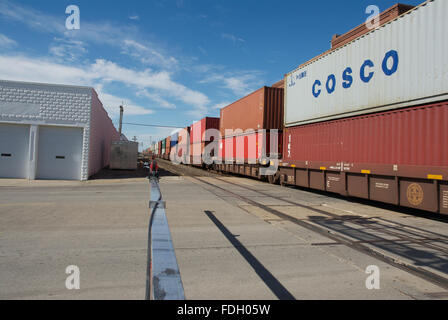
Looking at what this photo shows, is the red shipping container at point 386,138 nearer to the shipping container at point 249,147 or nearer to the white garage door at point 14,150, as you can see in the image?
the shipping container at point 249,147

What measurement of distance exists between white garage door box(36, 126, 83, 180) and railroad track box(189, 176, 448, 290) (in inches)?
535

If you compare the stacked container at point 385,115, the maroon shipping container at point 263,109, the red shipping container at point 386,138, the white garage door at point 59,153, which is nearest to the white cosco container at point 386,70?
the stacked container at point 385,115

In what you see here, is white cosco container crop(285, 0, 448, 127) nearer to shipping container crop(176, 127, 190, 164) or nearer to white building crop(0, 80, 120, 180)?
white building crop(0, 80, 120, 180)

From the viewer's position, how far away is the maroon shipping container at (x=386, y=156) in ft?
25.7

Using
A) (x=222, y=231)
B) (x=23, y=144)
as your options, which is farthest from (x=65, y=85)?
(x=222, y=231)

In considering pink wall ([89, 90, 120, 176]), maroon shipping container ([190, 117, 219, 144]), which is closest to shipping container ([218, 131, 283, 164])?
maroon shipping container ([190, 117, 219, 144])

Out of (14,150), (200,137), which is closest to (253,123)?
(200,137)

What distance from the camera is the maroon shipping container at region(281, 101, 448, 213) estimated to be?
308 inches

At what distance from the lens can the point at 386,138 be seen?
937 cm

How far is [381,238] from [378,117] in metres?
4.96

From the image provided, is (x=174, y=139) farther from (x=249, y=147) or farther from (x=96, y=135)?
(x=249, y=147)

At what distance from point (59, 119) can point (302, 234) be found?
16.1m

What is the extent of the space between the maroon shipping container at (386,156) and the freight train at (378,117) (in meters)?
0.03
